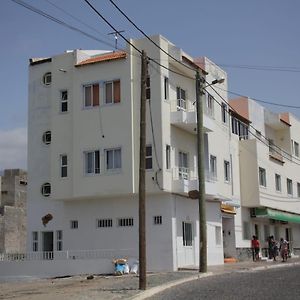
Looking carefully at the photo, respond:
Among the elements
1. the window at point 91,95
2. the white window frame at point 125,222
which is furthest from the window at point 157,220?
the window at point 91,95

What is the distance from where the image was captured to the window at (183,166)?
3055cm

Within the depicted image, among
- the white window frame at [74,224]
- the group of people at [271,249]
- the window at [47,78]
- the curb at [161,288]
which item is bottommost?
the curb at [161,288]

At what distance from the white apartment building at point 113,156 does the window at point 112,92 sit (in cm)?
2

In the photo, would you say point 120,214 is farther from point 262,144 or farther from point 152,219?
point 262,144

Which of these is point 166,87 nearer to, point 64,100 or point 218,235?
point 64,100

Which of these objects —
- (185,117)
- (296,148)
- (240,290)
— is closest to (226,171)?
(185,117)

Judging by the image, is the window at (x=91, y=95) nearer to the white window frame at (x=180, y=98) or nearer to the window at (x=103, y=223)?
the white window frame at (x=180, y=98)

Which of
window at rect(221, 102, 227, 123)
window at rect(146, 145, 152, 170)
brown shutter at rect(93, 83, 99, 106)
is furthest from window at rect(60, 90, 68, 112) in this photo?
window at rect(221, 102, 227, 123)

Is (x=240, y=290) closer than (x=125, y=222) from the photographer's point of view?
Yes

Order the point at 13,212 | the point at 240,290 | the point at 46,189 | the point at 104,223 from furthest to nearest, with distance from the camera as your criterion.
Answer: the point at 13,212 < the point at 46,189 < the point at 104,223 < the point at 240,290

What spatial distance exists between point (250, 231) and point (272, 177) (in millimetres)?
5165

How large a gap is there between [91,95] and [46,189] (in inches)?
241

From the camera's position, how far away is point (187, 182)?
96.1ft

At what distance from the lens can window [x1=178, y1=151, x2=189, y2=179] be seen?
100 feet
